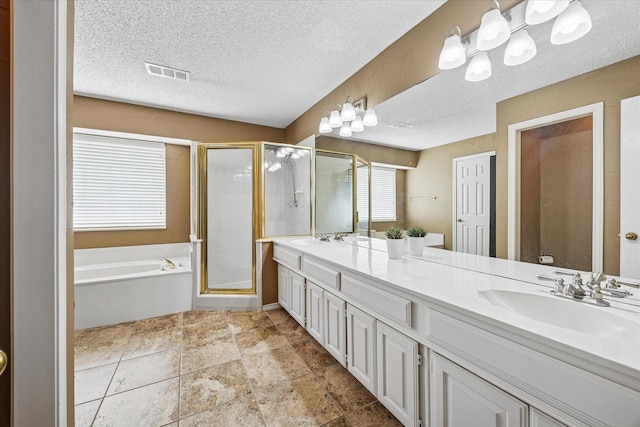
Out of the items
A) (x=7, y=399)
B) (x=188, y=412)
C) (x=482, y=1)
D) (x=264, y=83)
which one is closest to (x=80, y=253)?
(x=188, y=412)

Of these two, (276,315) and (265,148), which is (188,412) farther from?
(265,148)

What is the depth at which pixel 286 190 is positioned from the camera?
133 inches

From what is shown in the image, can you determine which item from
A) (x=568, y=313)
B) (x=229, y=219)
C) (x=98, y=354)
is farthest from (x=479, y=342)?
(x=229, y=219)

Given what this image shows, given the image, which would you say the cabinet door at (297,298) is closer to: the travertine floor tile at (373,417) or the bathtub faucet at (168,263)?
the travertine floor tile at (373,417)

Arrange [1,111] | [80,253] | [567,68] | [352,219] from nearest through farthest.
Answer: [1,111]
[567,68]
[352,219]
[80,253]

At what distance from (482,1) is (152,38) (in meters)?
2.22

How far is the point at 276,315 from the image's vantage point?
9.23ft

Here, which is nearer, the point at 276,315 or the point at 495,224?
the point at 495,224

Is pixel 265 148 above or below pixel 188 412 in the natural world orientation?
above

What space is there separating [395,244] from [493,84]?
1054mm

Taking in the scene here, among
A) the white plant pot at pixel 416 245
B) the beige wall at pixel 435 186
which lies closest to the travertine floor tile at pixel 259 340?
the white plant pot at pixel 416 245

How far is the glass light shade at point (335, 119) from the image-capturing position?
257 centimetres

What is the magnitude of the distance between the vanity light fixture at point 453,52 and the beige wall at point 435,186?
46cm

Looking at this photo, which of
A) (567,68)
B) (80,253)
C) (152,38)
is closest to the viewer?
(567,68)
